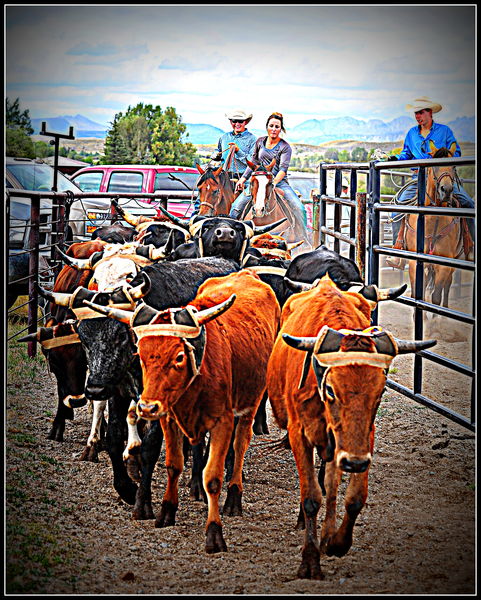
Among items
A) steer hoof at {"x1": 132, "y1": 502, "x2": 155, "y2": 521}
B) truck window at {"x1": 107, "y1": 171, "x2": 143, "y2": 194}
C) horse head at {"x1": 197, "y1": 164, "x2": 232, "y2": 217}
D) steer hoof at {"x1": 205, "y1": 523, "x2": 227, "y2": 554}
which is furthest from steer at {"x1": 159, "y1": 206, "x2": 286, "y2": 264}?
truck window at {"x1": 107, "y1": 171, "x2": 143, "y2": 194}

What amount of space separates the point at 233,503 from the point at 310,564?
45.3 inches

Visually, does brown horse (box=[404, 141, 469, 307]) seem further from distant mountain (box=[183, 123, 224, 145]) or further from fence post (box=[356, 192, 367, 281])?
distant mountain (box=[183, 123, 224, 145])

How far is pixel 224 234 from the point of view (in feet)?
23.8

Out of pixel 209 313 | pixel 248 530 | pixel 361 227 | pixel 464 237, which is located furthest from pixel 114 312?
pixel 464 237

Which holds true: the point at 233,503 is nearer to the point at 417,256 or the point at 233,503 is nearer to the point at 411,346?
the point at 411,346

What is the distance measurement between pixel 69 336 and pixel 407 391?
11.0 feet

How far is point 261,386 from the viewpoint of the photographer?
17.3ft

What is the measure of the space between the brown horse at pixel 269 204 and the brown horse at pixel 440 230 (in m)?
1.91

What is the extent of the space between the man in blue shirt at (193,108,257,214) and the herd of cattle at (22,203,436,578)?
6104 mm

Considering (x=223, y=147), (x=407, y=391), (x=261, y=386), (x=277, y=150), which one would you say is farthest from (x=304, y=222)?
(x=261, y=386)

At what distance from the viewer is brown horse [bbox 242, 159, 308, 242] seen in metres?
11.2

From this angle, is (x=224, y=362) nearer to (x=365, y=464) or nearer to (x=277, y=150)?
(x=365, y=464)

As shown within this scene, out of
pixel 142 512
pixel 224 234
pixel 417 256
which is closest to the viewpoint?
pixel 142 512

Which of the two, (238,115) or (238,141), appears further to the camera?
(238,141)
